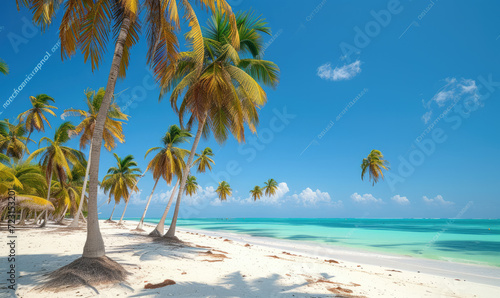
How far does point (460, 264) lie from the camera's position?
502 inches

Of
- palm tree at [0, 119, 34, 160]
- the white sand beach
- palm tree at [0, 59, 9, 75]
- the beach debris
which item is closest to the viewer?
the white sand beach

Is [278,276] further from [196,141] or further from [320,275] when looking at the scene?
[196,141]

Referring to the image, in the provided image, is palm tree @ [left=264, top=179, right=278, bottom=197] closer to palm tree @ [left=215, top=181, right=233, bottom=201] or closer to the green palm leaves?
palm tree @ [left=215, top=181, right=233, bottom=201]

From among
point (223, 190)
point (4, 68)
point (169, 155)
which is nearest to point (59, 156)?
point (169, 155)

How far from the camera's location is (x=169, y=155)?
20719mm

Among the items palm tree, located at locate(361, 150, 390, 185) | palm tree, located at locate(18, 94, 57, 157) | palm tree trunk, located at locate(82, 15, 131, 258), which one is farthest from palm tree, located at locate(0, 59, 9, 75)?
palm tree, located at locate(361, 150, 390, 185)

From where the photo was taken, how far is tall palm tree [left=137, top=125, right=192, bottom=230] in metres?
21.2

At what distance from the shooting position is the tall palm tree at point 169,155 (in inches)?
833

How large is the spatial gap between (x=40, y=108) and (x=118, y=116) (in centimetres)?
1064

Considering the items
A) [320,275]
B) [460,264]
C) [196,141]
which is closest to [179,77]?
[196,141]

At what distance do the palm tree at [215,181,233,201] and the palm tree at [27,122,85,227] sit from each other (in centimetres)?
4951

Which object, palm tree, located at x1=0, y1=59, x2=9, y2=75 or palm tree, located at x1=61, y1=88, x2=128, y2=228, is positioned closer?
palm tree, located at x1=0, y1=59, x2=9, y2=75

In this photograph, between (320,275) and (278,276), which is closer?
(278,276)

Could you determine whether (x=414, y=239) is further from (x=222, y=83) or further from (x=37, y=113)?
(x=37, y=113)
